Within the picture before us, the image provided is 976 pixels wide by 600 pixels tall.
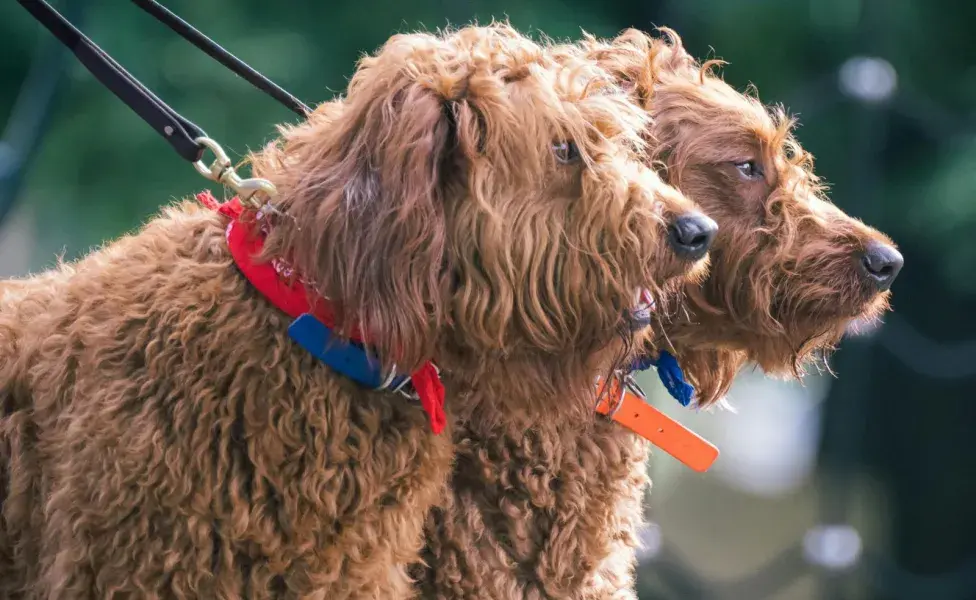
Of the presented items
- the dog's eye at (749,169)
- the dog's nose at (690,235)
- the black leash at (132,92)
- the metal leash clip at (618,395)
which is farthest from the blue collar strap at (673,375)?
the black leash at (132,92)

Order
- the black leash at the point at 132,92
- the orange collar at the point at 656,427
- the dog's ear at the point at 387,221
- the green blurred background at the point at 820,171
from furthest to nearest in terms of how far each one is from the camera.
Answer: the green blurred background at the point at 820,171 < the orange collar at the point at 656,427 < the black leash at the point at 132,92 < the dog's ear at the point at 387,221

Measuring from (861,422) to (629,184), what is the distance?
3.71 m

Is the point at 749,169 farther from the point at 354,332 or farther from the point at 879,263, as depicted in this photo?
the point at 354,332

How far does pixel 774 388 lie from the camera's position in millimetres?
5555

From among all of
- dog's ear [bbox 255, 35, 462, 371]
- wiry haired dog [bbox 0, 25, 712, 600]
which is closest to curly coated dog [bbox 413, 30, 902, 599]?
wiry haired dog [bbox 0, 25, 712, 600]

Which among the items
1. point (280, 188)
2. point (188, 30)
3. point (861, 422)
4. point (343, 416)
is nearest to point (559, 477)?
point (343, 416)

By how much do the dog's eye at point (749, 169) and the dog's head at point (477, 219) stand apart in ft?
2.77

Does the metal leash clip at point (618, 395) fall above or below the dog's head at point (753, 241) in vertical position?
below

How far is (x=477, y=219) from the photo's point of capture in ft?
6.33

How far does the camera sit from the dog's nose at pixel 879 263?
2.82 meters

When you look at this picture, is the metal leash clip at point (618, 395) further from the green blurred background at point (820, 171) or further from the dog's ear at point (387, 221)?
the green blurred background at point (820, 171)

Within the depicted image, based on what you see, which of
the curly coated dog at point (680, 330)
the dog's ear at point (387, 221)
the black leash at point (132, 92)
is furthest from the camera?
the curly coated dog at point (680, 330)

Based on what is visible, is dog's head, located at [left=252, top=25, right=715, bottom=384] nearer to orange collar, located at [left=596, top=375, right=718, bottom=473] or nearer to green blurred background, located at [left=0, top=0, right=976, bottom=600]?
orange collar, located at [left=596, top=375, right=718, bottom=473]

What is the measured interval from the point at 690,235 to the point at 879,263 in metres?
1.05
